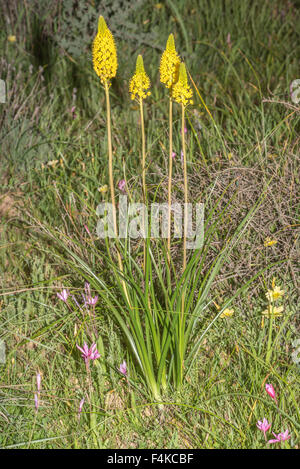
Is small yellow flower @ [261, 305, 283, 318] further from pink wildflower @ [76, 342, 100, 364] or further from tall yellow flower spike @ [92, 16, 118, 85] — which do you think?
tall yellow flower spike @ [92, 16, 118, 85]

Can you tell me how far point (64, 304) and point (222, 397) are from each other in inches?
28.1

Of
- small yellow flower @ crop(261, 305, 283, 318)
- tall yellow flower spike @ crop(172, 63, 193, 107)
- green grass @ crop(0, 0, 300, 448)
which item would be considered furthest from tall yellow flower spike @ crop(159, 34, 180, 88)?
small yellow flower @ crop(261, 305, 283, 318)

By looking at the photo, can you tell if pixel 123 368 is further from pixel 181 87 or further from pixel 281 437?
pixel 181 87

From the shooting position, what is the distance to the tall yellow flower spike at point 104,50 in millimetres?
1447

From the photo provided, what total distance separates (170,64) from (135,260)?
84 cm

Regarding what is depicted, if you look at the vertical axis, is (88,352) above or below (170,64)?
below

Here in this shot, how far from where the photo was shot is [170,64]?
1502mm

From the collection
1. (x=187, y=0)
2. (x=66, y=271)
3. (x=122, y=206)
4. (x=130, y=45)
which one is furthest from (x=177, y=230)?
(x=187, y=0)

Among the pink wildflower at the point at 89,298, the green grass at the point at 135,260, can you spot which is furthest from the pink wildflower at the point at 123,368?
the pink wildflower at the point at 89,298

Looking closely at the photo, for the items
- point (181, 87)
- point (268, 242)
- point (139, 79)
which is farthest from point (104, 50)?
point (268, 242)

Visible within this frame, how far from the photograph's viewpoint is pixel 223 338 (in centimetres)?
194

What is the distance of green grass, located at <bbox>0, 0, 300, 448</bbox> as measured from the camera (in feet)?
5.40

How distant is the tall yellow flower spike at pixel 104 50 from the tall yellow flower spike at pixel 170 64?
0.43 feet

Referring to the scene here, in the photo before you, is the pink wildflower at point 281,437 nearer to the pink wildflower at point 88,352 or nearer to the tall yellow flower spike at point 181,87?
the pink wildflower at point 88,352
